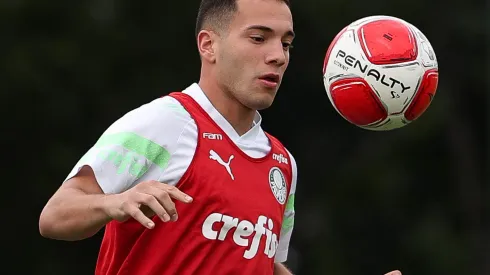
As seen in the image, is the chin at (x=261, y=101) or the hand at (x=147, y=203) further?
the chin at (x=261, y=101)

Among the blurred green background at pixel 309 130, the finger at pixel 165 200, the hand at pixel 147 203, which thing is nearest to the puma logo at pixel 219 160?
the hand at pixel 147 203

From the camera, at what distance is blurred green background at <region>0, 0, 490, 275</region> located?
2159 centimetres

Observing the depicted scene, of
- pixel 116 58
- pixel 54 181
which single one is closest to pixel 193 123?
pixel 54 181

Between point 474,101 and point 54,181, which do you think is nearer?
point 54,181

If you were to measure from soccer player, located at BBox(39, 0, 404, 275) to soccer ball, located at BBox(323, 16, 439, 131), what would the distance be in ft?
1.22

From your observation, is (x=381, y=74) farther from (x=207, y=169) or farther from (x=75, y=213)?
(x=75, y=213)

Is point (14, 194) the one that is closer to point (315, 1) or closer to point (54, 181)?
point (54, 181)

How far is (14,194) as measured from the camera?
70.1 feet

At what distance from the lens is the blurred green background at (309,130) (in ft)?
70.8

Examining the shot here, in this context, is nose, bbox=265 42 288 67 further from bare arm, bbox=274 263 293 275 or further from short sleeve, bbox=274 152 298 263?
bare arm, bbox=274 263 293 275

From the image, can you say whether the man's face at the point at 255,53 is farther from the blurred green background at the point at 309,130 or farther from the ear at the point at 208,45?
the blurred green background at the point at 309,130

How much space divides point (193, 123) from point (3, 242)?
15844mm

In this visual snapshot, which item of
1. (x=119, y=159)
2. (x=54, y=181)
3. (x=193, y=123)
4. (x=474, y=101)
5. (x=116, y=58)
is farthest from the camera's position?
(x=474, y=101)

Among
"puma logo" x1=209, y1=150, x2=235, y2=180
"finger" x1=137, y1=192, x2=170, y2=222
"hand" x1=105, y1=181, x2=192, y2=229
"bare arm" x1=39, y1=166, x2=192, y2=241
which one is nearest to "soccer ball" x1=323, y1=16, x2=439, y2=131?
"puma logo" x1=209, y1=150, x2=235, y2=180
